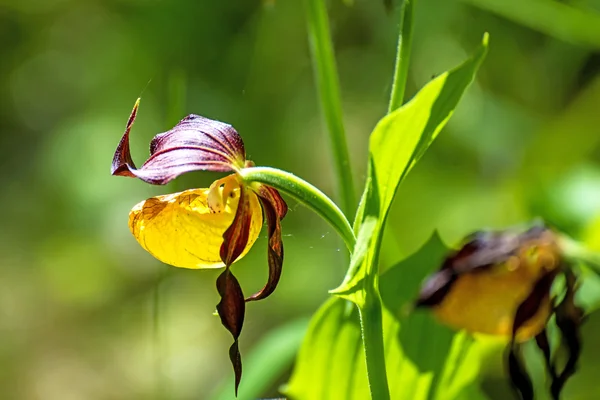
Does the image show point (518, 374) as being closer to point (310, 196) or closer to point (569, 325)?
point (569, 325)

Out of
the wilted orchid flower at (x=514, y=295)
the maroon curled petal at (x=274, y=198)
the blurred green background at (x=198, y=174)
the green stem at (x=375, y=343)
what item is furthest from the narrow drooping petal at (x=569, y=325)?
the blurred green background at (x=198, y=174)

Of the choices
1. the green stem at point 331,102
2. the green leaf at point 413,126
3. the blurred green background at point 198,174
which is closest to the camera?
the green leaf at point 413,126

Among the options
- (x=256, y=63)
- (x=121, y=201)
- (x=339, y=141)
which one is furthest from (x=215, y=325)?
(x=339, y=141)

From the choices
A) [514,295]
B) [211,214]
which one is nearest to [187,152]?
[211,214]

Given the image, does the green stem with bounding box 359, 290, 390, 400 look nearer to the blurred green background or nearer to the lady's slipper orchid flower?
the lady's slipper orchid flower

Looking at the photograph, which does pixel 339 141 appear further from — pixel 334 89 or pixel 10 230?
pixel 10 230

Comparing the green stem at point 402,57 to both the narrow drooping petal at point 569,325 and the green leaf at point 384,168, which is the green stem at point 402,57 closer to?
the green leaf at point 384,168
